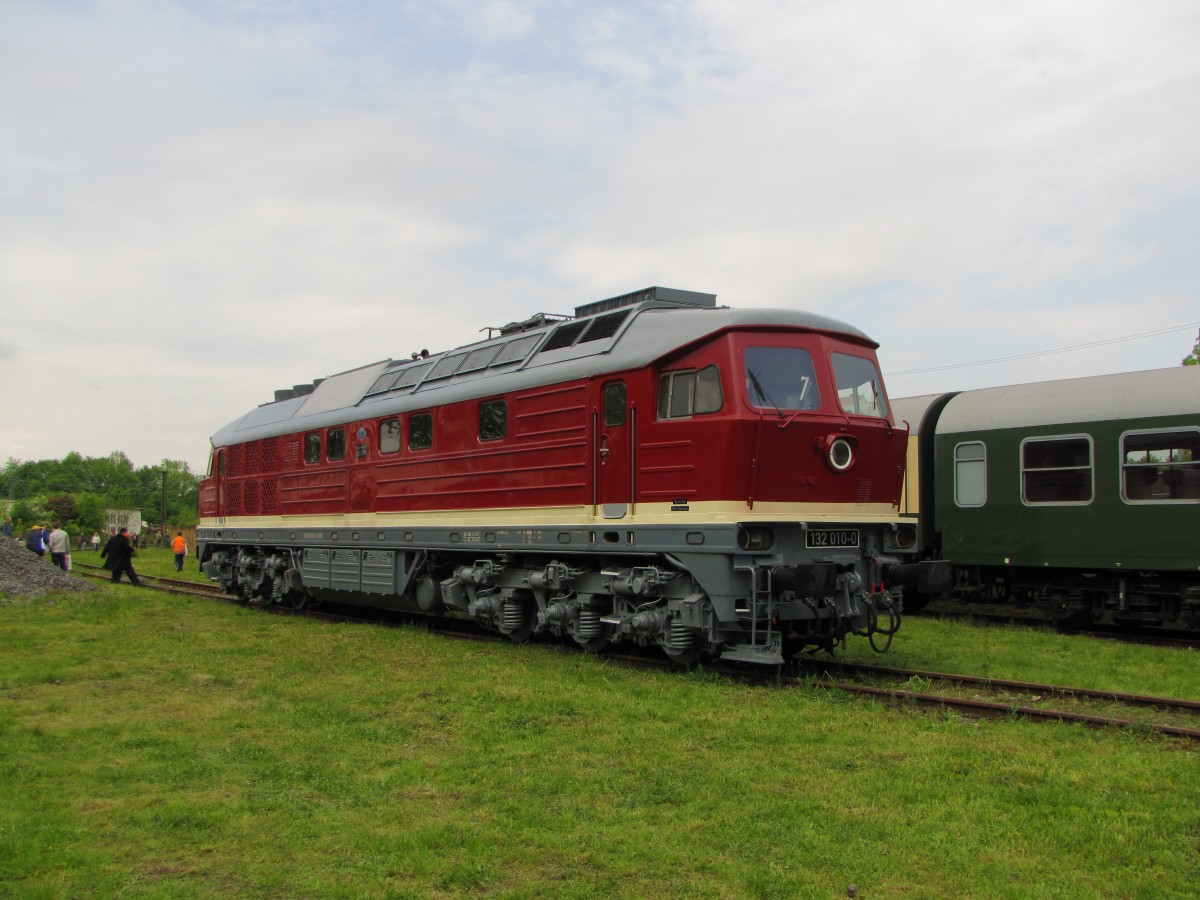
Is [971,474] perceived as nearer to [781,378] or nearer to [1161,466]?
[1161,466]

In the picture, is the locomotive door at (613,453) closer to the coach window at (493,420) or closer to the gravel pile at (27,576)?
the coach window at (493,420)

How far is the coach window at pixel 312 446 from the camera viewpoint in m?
17.7

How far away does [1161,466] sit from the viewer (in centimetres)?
1410

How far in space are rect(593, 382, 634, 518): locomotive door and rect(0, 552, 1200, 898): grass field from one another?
1870mm

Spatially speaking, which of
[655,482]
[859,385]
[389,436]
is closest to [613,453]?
[655,482]

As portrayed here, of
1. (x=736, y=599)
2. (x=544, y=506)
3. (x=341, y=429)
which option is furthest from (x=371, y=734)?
(x=341, y=429)

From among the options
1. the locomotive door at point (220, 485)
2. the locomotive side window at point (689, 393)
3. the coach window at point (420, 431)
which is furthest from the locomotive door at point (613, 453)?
the locomotive door at point (220, 485)

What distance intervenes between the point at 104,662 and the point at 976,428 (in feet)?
43.6

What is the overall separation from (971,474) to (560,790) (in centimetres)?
1187

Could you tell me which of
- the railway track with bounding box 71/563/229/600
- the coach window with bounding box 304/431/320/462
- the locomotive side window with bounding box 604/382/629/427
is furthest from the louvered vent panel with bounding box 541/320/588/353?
the railway track with bounding box 71/563/229/600

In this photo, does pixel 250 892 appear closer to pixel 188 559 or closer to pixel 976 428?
pixel 976 428

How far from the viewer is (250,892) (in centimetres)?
505

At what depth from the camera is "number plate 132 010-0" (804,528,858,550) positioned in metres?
10.5

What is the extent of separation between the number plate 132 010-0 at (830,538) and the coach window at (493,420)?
4411 millimetres
